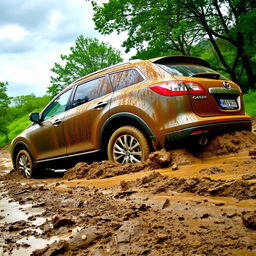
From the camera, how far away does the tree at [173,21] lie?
14656 mm

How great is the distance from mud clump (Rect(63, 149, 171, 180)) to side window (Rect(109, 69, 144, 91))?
3.82 feet

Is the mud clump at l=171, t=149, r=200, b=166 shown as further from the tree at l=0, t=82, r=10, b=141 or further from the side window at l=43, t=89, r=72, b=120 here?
the tree at l=0, t=82, r=10, b=141

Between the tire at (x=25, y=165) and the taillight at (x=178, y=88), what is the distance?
3.52 m

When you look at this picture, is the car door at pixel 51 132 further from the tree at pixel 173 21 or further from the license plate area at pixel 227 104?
the tree at pixel 173 21

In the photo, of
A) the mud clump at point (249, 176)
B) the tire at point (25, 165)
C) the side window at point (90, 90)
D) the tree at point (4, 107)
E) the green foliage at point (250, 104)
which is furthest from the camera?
the tree at point (4, 107)

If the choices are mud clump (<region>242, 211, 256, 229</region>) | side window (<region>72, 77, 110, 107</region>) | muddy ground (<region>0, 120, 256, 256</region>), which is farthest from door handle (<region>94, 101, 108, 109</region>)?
mud clump (<region>242, 211, 256, 229</region>)

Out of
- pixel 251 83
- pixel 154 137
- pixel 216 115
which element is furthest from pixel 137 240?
pixel 251 83

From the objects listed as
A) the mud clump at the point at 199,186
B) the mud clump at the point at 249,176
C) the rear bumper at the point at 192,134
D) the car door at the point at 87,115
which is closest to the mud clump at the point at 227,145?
the rear bumper at the point at 192,134

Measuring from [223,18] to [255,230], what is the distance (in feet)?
58.9

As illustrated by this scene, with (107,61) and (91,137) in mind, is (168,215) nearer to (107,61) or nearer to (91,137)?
(91,137)

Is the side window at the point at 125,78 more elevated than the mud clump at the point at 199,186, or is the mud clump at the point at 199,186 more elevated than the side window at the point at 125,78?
the side window at the point at 125,78

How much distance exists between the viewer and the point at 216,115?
383cm

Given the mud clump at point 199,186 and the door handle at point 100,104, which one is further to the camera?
the door handle at point 100,104

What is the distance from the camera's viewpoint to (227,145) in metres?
3.76
